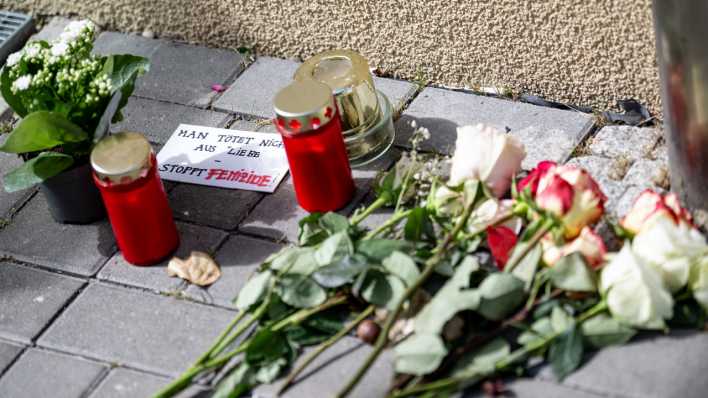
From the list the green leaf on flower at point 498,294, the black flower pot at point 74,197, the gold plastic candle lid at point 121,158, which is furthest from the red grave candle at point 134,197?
the green leaf on flower at point 498,294

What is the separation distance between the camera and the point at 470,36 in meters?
3.13

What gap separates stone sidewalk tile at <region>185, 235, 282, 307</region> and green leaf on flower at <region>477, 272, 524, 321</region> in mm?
687

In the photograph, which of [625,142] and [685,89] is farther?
[625,142]

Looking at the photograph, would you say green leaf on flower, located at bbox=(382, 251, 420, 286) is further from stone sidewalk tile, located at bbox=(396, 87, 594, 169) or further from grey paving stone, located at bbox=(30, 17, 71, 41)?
grey paving stone, located at bbox=(30, 17, 71, 41)

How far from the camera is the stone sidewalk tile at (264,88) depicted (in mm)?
3252

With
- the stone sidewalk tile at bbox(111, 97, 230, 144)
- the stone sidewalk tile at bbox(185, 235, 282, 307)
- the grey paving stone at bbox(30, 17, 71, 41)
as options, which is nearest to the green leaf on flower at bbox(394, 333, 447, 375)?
the stone sidewalk tile at bbox(185, 235, 282, 307)

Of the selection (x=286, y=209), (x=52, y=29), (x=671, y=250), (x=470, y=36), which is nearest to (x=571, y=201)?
(x=671, y=250)

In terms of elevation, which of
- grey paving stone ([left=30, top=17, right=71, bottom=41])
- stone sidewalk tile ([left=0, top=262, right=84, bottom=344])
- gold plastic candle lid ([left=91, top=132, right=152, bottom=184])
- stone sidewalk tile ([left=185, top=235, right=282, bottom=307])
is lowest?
stone sidewalk tile ([left=0, top=262, right=84, bottom=344])

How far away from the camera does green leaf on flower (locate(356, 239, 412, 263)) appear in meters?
2.40

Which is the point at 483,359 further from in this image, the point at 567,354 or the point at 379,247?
the point at 379,247

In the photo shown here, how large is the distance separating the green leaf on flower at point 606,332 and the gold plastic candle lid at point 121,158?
44.7 inches

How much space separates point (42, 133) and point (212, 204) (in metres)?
0.52

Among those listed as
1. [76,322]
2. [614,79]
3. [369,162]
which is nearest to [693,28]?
[614,79]

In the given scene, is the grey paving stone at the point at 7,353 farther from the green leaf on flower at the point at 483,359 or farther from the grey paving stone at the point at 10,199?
the green leaf on flower at the point at 483,359
